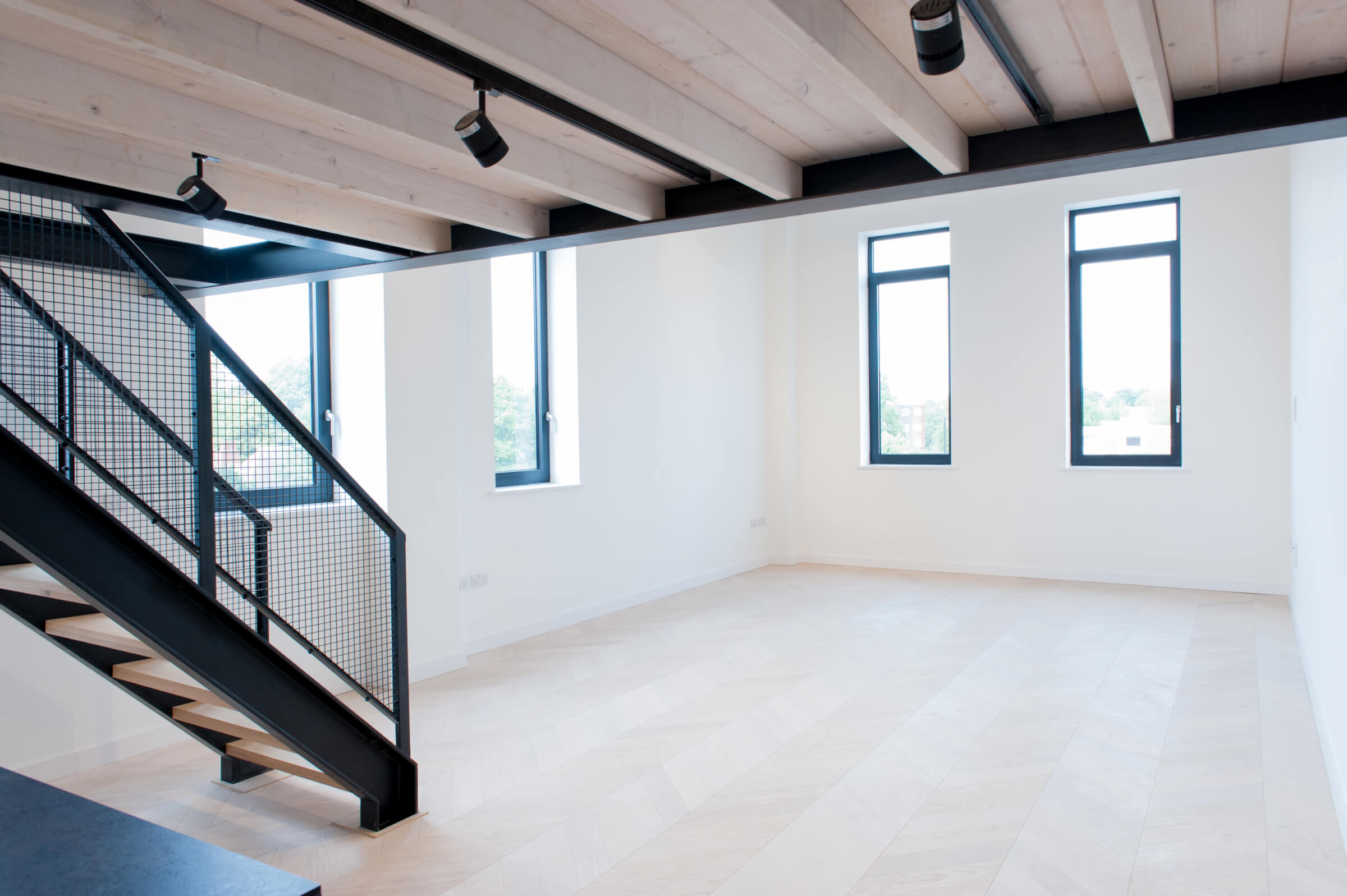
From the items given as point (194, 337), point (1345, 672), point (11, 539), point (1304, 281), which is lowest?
A: point (1345, 672)

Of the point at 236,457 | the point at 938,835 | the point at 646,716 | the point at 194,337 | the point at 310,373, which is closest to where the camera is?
Answer: the point at 194,337

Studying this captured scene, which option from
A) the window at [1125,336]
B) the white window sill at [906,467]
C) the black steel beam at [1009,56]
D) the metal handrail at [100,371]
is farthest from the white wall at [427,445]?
the window at [1125,336]

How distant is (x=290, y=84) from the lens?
2094 millimetres

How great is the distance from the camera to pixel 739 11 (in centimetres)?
200

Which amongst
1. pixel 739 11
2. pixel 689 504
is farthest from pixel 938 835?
pixel 689 504

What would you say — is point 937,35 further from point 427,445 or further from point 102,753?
point 102,753

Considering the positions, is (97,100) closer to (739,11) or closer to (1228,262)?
(739,11)

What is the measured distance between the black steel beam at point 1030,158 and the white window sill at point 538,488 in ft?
7.55

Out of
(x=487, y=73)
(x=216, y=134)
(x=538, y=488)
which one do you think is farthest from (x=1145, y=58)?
(x=538, y=488)

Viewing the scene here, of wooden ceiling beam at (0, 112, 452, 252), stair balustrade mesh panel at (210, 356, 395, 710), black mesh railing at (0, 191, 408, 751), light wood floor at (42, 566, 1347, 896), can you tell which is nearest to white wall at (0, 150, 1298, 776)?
stair balustrade mesh panel at (210, 356, 395, 710)

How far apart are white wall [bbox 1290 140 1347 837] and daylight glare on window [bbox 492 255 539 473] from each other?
440 centimetres

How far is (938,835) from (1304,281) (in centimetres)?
394

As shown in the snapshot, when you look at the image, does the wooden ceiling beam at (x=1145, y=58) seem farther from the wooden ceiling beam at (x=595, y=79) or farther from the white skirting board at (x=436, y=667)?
the white skirting board at (x=436, y=667)

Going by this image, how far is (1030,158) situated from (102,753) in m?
4.09
